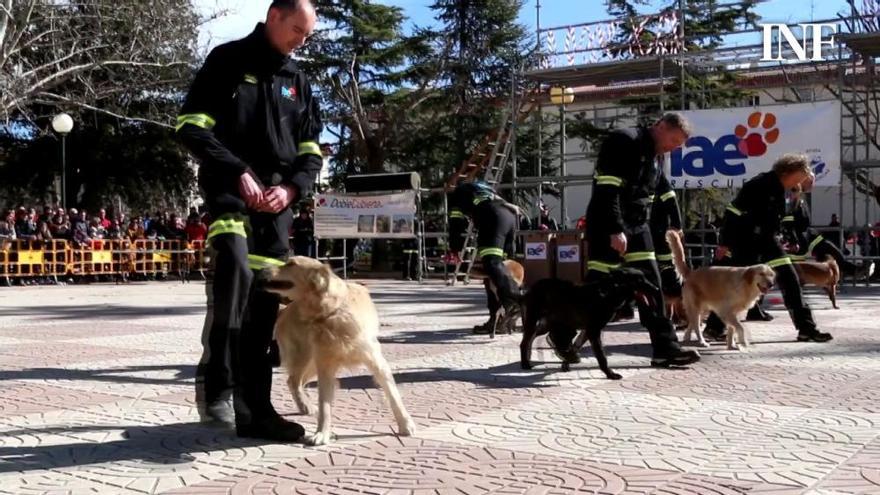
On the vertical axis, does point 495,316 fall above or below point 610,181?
below

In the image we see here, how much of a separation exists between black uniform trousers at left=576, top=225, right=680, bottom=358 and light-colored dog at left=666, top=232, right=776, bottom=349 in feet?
5.10

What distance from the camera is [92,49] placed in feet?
85.7

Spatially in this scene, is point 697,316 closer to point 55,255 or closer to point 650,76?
point 650,76

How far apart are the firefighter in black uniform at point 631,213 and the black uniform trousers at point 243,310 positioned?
289 centimetres

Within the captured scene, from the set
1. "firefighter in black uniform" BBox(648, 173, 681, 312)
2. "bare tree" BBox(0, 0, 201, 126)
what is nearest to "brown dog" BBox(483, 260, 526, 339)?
"firefighter in black uniform" BBox(648, 173, 681, 312)

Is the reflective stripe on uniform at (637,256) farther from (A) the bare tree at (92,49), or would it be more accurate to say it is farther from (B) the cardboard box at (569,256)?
(A) the bare tree at (92,49)

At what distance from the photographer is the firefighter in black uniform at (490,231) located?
9289mm

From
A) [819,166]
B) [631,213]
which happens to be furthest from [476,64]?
[631,213]

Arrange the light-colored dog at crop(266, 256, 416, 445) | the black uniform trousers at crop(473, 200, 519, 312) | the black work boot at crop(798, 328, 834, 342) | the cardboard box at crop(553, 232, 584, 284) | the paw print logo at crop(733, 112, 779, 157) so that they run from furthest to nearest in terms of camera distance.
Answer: the paw print logo at crop(733, 112, 779, 157) → the cardboard box at crop(553, 232, 584, 284) → the black uniform trousers at crop(473, 200, 519, 312) → the black work boot at crop(798, 328, 834, 342) → the light-colored dog at crop(266, 256, 416, 445)

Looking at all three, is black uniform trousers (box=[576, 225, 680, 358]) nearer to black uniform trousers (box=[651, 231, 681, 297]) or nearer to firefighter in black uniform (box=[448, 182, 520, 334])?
black uniform trousers (box=[651, 231, 681, 297])

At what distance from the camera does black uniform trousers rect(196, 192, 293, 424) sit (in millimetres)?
4598

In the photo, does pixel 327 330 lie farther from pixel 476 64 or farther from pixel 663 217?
pixel 476 64

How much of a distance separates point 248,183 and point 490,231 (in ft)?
17.0

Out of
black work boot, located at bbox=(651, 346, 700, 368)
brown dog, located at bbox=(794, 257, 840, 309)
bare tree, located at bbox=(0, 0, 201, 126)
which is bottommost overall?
black work boot, located at bbox=(651, 346, 700, 368)
